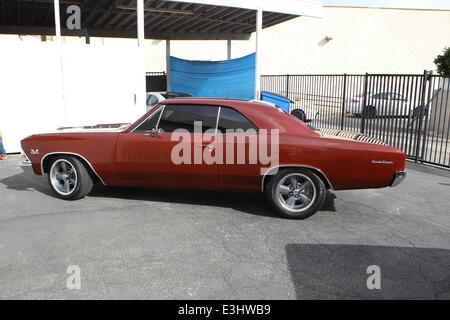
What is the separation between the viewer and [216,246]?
4266 mm

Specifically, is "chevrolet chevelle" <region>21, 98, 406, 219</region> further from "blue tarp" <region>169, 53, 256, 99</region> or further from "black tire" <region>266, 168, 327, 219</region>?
"blue tarp" <region>169, 53, 256, 99</region>

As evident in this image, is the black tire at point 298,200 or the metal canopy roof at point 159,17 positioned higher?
the metal canopy roof at point 159,17

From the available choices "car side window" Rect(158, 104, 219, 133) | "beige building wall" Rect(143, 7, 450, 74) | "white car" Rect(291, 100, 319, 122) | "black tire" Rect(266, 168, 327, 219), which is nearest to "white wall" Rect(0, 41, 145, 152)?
"car side window" Rect(158, 104, 219, 133)

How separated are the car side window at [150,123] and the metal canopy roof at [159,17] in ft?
16.5

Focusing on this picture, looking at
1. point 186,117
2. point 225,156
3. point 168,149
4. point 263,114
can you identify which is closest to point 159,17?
point 186,117

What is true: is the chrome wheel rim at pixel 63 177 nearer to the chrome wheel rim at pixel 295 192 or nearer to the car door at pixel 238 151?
the car door at pixel 238 151

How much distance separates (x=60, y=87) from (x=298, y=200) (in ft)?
21.8

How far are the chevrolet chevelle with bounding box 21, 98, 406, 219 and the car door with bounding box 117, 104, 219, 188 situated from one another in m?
0.01

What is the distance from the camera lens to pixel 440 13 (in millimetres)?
30609

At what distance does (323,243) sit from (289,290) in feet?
3.65

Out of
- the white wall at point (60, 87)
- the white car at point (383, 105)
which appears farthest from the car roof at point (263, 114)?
the white car at point (383, 105)

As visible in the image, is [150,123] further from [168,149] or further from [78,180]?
[78,180]

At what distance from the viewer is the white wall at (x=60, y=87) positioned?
8930 mm
